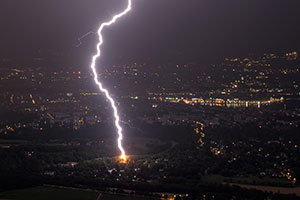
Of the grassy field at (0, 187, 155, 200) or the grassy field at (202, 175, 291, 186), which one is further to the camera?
the grassy field at (202, 175, 291, 186)

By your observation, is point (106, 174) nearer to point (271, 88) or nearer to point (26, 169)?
point (26, 169)

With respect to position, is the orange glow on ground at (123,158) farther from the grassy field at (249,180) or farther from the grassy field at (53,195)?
the grassy field at (53,195)

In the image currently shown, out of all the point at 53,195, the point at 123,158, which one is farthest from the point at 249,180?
the point at 53,195

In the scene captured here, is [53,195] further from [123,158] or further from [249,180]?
[249,180]

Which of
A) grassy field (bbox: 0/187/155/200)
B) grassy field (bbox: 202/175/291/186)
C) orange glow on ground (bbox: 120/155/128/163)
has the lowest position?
grassy field (bbox: 0/187/155/200)

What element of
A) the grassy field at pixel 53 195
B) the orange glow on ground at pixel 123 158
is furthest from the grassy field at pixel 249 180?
the orange glow on ground at pixel 123 158

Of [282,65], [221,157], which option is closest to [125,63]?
[282,65]

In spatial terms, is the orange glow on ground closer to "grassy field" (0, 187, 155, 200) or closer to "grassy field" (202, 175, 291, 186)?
"grassy field" (202, 175, 291, 186)

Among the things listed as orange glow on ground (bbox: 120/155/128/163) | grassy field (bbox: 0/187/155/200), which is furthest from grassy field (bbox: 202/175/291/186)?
orange glow on ground (bbox: 120/155/128/163)
